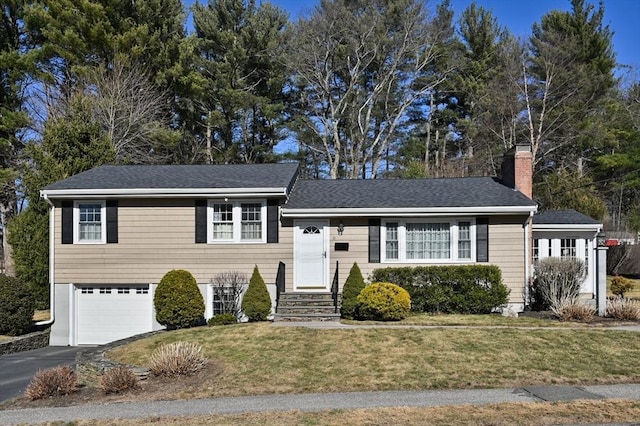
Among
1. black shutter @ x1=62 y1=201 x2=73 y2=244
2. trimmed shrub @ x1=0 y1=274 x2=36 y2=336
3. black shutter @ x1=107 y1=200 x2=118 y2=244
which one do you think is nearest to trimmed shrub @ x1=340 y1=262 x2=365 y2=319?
black shutter @ x1=107 y1=200 x2=118 y2=244

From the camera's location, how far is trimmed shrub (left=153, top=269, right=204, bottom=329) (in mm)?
15344

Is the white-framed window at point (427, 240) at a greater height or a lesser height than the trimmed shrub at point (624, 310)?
greater

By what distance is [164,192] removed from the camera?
16375 millimetres

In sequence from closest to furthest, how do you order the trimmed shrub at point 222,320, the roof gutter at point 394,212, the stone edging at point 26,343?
the stone edging at point 26,343 < the trimmed shrub at point 222,320 < the roof gutter at point 394,212

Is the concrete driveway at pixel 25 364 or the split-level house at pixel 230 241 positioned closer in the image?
the concrete driveway at pixel 25 364

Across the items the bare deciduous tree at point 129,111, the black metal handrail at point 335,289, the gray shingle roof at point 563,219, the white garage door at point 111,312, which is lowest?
the white garage door at point 111,312

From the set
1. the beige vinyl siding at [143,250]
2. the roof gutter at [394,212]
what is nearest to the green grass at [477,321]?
the roof gutter at [394,212]

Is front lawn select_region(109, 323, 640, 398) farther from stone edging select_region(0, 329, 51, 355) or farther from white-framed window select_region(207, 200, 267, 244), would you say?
stone edging select_region(0, 329, 51, 355)

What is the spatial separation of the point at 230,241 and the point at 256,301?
227cm

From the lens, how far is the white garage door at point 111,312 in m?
16.8

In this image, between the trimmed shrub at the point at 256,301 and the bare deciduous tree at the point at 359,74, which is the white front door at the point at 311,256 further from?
the bare deciduous tree at the point at 359,74

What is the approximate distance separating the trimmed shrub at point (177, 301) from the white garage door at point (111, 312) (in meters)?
1.43

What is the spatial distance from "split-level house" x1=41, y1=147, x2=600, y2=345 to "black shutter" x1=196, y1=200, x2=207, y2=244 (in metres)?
0.03

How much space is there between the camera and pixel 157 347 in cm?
1234
